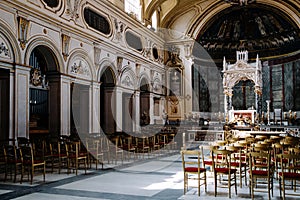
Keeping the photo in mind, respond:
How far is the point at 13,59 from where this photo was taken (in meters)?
11.0

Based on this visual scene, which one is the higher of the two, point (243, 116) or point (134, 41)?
point (134, 41)

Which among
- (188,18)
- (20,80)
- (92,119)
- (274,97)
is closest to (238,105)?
(274,97)

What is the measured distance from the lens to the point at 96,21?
1619cm

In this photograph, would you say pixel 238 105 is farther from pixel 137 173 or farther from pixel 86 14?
pixel 137 173

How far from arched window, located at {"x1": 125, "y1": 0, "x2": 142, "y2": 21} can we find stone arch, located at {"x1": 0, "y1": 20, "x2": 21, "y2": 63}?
374 inches

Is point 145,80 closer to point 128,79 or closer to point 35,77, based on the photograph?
point 128,79

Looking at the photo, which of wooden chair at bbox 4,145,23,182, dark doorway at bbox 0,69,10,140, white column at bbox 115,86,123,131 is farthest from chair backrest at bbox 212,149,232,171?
white column at bbox 115,86,123,131

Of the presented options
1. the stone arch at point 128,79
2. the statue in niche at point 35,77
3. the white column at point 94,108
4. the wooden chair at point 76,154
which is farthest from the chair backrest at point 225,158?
the stone arch at point 128,79

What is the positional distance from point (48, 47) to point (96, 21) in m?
4.10

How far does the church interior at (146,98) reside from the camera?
26.1 ft

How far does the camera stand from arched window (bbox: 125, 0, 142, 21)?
19.8 metres

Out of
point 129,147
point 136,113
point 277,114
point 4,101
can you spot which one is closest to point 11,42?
point 4,101

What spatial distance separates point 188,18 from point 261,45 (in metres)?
6.27

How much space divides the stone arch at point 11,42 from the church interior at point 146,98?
0.15ft
